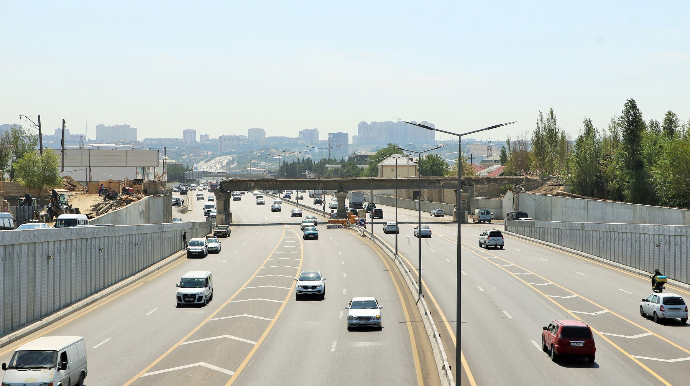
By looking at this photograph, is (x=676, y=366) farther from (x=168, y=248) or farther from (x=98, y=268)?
(x=168, y=248)

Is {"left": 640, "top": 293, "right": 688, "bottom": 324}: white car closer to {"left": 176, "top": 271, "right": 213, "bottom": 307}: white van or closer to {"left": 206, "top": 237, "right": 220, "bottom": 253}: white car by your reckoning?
{"left": 176, "top": 271, "right": 213, "bottom": 307}: white van

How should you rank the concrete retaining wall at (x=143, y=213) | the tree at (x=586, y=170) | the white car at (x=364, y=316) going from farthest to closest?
the tree at (x=586, y=170) < the concrete retaining wall at (x=143, y=213) < the white car at (x=364, y=316)

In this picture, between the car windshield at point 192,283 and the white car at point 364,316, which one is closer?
the white car at point 364,316

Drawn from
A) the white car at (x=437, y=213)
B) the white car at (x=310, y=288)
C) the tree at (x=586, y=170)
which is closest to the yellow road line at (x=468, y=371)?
the white car at (x=310, y=288)

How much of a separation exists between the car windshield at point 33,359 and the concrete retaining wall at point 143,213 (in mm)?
37302

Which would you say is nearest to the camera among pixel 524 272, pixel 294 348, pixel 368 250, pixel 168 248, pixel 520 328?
pixel 294 348

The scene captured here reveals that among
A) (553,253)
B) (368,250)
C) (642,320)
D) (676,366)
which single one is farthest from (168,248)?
(676,366)

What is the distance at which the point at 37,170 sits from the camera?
81438mm

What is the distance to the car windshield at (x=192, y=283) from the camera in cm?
4251

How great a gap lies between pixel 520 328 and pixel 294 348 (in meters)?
11.6

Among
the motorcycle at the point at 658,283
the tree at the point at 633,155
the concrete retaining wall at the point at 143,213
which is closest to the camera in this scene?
the motorcycle at the point at 658,283

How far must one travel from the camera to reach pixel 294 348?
1209 inches

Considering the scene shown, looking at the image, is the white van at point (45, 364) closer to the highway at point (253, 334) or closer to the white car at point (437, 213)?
the highway at point (253, 334)

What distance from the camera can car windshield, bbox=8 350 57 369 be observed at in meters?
21.9
